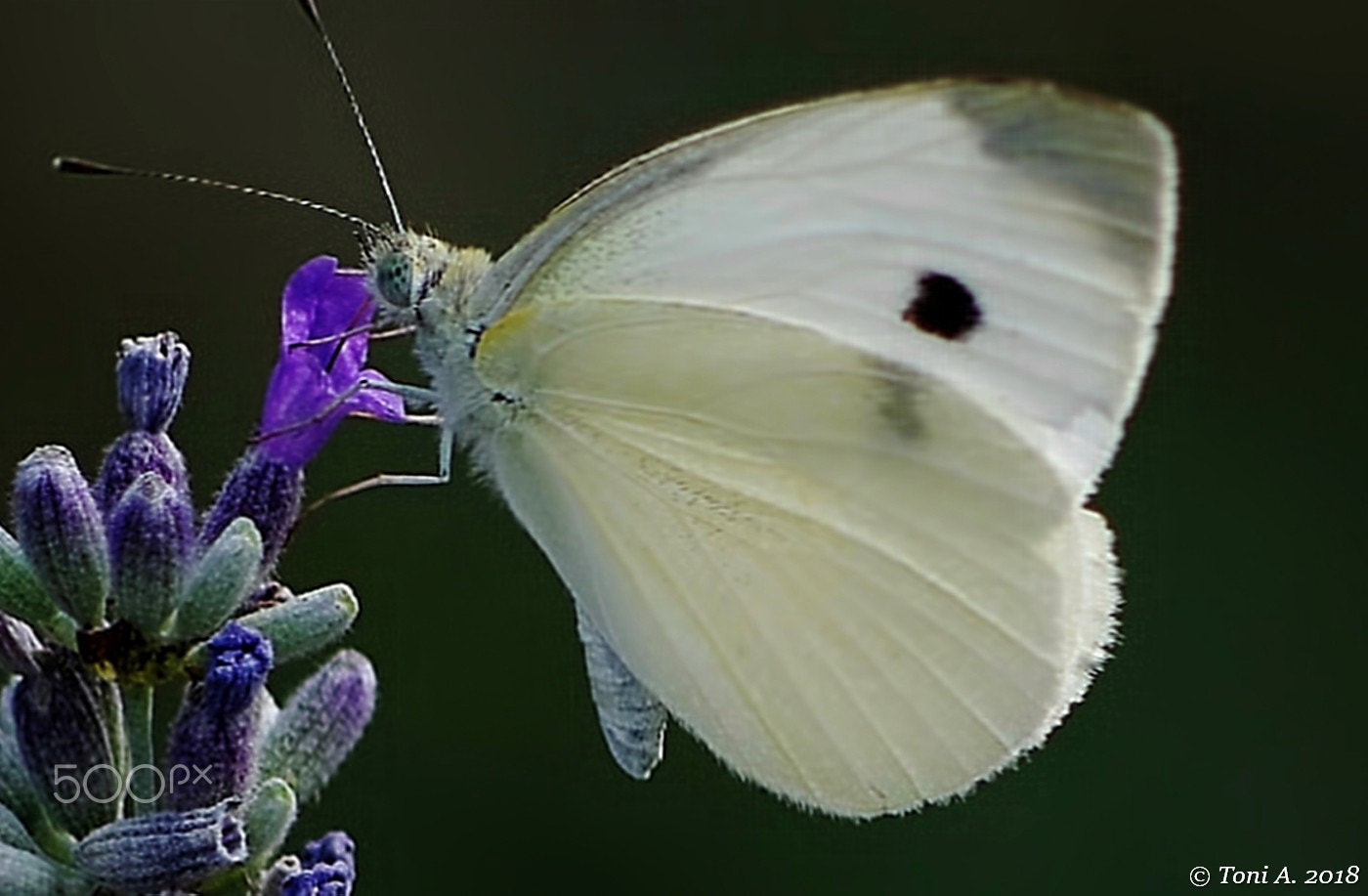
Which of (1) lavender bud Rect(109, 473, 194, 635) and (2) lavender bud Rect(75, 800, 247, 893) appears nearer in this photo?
(2) lavender bud Rect(75, 800, 247, 893)

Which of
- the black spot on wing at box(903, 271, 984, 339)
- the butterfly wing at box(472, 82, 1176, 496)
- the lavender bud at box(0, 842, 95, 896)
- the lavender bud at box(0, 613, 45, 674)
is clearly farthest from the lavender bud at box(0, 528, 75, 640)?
the black spot on wing at box(903, 271, 984, 339)

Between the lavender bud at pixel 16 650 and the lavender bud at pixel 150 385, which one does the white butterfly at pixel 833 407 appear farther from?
the lavender bud at pixel 16 650

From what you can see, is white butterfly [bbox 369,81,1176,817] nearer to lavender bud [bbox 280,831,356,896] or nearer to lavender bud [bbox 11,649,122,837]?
lavender bud [bbox 280,831,356,896]

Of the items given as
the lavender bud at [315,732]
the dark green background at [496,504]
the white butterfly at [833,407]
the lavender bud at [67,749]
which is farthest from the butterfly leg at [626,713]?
the dark green background at [496,504]

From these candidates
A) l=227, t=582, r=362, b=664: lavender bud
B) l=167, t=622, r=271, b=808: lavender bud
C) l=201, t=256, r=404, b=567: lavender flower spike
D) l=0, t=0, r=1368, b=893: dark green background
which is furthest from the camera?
l=0, t=0, r=1368, b=893: dark green background

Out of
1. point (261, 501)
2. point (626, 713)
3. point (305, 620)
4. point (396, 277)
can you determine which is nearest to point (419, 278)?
point (396, 277)

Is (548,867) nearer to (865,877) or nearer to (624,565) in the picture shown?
(865,877)
